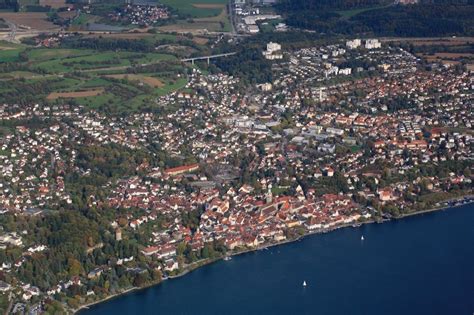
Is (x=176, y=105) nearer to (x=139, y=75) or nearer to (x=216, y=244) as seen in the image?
(x=139, y=75)

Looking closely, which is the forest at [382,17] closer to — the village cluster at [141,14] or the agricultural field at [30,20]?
the village cluster at [141,14]

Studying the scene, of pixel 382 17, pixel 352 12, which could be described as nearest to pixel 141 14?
pixel 352 12

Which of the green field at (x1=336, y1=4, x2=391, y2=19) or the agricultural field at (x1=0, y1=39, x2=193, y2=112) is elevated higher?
the green field at (x1=336, y1=4, x2=391, y2=19)

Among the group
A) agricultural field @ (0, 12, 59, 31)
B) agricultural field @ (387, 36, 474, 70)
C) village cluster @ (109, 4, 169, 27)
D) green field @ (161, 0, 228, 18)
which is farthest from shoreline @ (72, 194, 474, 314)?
agricultural field @ (0, 12, 59, 31)

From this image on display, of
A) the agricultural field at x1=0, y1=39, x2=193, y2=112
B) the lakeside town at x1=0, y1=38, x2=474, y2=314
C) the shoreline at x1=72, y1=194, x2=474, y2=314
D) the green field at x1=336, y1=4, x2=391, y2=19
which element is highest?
the green field at x1=336, y1=4, x2=391, y2=19

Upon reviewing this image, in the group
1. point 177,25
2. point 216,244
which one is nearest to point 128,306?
point 216,244

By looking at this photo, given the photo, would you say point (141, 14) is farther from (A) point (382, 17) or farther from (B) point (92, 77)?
(B) point (92, 77)

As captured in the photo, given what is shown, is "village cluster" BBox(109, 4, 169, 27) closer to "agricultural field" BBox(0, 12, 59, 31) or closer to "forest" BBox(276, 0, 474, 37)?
"agricultural field" BBox(0, 12, 59, 31)
